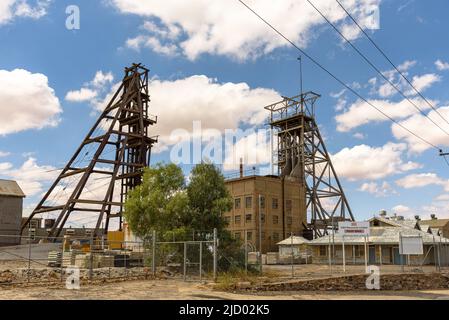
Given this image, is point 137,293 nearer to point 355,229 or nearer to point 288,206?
point 355,229

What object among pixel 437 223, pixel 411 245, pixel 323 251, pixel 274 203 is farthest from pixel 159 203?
pixel 437 223

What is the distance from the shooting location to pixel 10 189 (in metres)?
62.0

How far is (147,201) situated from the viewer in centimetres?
3594

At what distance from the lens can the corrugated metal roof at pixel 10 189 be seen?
199 ft

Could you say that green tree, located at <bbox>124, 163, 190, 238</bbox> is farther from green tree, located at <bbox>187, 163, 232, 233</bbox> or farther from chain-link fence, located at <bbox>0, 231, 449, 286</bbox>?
chain-link fence, located at <bbox>0, 231, 449, 286</bbox>

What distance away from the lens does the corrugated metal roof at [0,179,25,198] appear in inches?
2391

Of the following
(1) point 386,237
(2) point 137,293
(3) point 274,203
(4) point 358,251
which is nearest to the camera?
(2) point 137,293

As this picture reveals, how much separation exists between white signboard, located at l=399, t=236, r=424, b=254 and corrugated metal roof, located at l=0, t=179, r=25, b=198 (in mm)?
49135

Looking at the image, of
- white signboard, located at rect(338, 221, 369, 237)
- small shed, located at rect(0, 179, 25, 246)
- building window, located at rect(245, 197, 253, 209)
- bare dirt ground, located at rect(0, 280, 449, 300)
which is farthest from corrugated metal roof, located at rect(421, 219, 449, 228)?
bare dirt ground, located at rect(0, 280, 449, 300)

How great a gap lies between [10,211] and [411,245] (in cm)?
5050

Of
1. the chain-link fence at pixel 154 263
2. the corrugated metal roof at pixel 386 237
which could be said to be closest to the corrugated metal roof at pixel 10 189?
the chain-link fence at pixel 154 263

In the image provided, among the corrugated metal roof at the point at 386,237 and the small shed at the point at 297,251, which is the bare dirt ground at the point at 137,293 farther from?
the small shed at the point at 297,251
